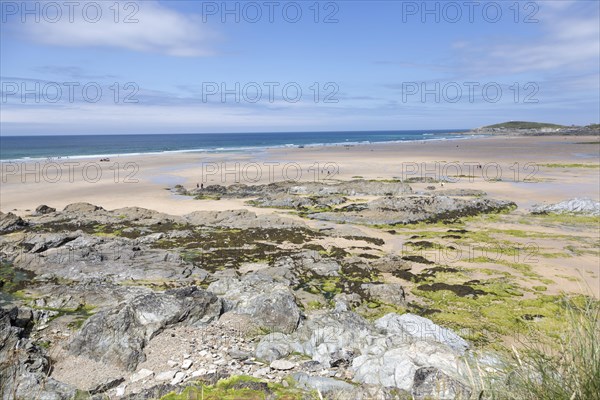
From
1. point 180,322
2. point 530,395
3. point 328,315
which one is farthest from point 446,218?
point 530,395

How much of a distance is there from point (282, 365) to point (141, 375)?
9.35ft

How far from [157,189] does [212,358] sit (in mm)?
32284

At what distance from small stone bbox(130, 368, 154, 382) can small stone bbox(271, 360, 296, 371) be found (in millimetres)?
2480

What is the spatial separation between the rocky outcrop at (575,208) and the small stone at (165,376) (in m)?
26.4

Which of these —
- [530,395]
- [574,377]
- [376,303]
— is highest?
[574,377]

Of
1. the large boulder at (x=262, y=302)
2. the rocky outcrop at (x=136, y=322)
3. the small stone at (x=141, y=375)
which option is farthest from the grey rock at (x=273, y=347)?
the small stone at (x=141, y=375)

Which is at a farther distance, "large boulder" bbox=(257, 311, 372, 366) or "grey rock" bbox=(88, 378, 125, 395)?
"large boulder" bbox=(257, 311, 372, 366)

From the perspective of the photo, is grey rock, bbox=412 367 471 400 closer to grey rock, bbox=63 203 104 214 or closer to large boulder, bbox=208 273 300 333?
large boulder, bbox=208 273 300 333

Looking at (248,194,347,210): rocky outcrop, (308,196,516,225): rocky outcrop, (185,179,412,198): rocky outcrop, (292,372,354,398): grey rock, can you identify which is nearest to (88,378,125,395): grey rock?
(292,372,354,398): grey rock

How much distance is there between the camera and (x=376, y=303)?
43.2 feet

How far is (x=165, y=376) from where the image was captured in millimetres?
7770

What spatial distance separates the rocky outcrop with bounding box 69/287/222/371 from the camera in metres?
8.63

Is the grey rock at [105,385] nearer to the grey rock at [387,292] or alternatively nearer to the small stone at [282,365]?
the small stone at [282,365]

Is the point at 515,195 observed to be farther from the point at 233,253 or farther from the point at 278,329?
the point at 278,329
